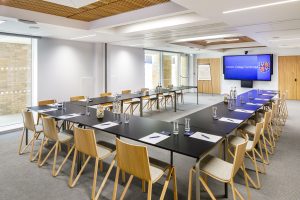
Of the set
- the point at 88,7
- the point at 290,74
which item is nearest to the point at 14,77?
the point at 88,7

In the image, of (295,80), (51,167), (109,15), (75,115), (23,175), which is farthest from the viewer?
(295,80)

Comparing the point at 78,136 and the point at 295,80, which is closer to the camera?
the point at 78,136

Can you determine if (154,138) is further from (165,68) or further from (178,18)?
(165,68)

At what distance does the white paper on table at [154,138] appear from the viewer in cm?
226

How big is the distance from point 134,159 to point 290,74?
1102 cm

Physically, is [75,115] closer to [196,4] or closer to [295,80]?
[196,4]

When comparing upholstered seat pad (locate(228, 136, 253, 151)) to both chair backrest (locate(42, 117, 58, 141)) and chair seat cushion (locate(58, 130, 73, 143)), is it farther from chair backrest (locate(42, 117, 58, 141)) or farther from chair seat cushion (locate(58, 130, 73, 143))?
chair backrest (locate(42, 117, 58, 141))

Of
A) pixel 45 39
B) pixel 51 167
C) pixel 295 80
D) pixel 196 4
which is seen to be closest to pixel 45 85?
pixel 45 39

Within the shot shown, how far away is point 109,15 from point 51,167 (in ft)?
10.4

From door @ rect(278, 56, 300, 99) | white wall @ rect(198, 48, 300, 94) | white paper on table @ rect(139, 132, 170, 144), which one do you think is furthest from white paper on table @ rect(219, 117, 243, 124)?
white wall @ rect(198, 48, 300, 94)

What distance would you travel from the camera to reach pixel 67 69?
6594 millimetres

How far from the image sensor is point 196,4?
2988 millimetres

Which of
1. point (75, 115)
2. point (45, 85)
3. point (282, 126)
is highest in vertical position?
point (45, 85)

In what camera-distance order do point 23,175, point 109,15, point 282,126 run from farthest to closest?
point 282,126 < point 109,15 < point 23,175
